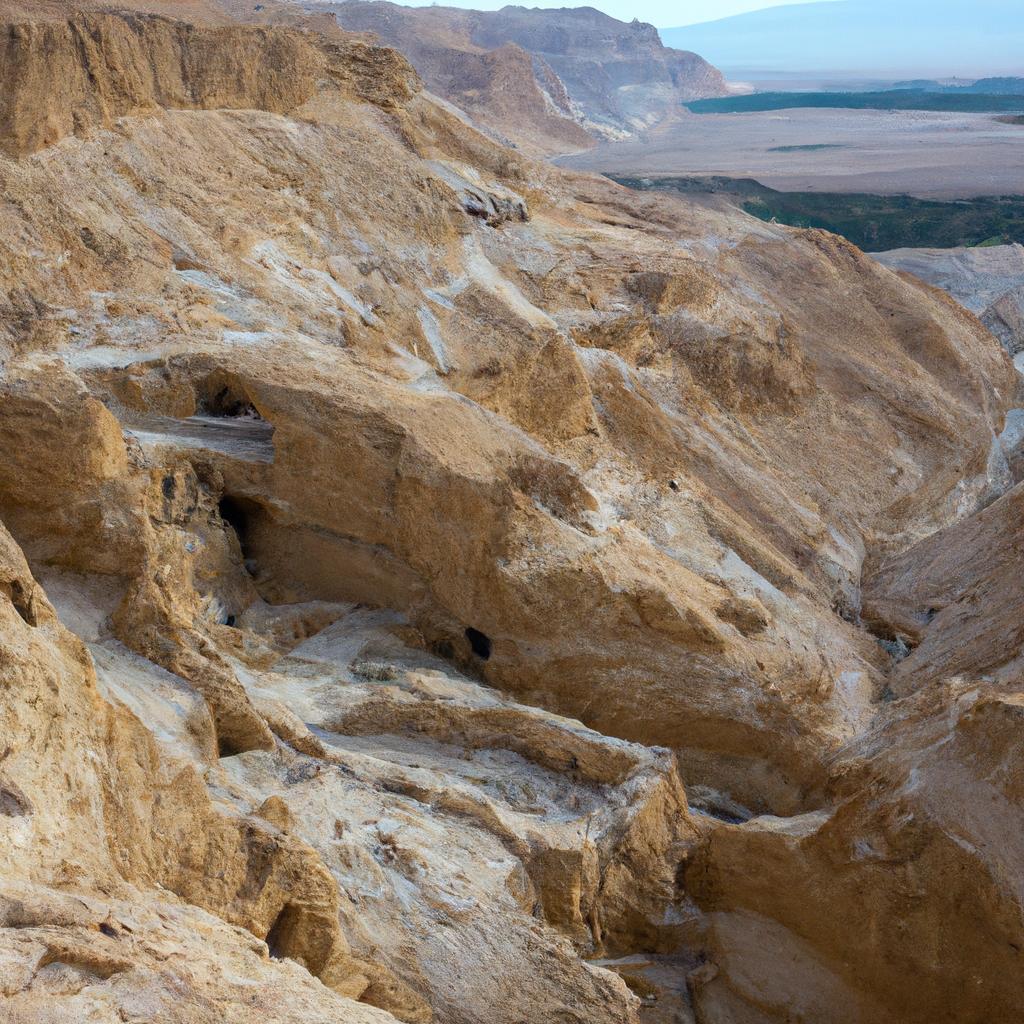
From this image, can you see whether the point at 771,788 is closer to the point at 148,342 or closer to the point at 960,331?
the point at 148,342

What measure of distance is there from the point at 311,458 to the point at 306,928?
6017 mm

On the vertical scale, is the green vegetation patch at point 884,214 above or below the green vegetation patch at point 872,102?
below

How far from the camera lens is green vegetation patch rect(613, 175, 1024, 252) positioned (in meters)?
45.3

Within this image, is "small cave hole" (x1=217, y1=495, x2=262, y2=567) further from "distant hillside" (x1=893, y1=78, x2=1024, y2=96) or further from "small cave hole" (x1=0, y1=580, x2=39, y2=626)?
"distant hillside" (x1=893, y1=78, x2=1024, y2=96)

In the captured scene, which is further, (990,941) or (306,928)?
(990,941)

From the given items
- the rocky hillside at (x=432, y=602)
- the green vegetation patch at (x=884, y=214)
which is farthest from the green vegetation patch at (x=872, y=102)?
the rocky hillside at (x=432, y=602)

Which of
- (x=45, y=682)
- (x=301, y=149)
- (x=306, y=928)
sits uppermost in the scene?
(x=301, y=149)

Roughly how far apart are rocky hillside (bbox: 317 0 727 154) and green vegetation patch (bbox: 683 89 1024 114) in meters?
4.11

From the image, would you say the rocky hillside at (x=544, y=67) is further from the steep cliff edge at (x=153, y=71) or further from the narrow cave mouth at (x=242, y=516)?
the narrow cave mouth at (x=242, y=516)

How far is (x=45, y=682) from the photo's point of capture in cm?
590

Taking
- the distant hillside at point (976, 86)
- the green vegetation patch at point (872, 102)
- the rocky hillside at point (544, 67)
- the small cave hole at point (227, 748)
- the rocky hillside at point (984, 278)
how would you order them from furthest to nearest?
the distant hillside at point (976, 86), the green vegetation patch at point (872, 102), the rocky hillside at point (544, 67), the rocky hillside at point (984, 278), the small cave hole at point (227, 748)

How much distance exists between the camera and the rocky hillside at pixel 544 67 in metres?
58.2

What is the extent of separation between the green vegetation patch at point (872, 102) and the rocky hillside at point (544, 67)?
411 cm

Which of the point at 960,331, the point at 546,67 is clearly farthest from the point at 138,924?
the point at 546,67
